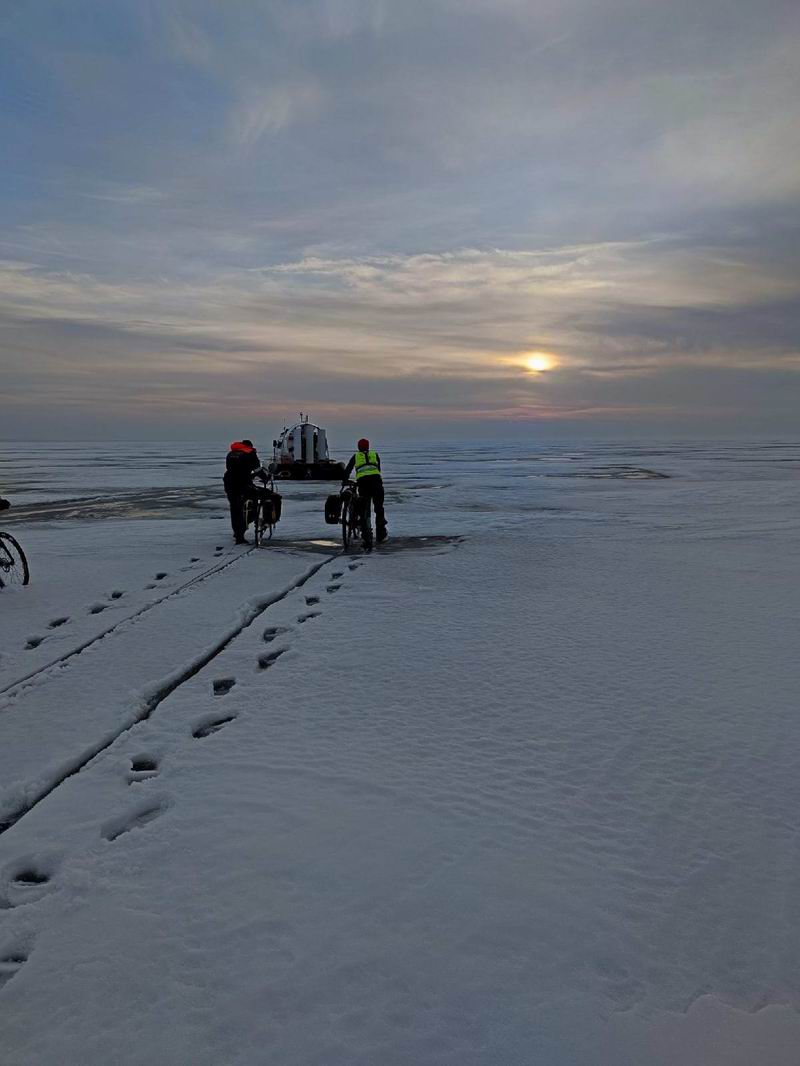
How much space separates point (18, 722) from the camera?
13.9ft

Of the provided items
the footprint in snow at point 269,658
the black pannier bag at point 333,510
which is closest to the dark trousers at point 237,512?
the black pannier bag at point 333,510

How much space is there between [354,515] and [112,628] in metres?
5.10

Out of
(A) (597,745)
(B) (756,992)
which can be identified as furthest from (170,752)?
(B) (756,992)

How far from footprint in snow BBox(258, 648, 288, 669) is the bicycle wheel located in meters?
3.80

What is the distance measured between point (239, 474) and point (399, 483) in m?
16.8

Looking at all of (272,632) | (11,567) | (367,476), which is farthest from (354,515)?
(272,632)

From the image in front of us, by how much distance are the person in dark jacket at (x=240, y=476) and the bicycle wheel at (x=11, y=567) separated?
10.4 ft

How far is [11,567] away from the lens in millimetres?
8359

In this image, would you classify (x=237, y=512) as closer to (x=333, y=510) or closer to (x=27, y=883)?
(x=333, y=510)

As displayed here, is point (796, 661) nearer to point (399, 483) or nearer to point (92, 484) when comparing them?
point (399, 483)

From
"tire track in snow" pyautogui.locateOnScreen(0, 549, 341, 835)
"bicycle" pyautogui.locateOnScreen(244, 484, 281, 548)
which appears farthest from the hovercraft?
"tire track in snow" pyautogui.locateOnScreen(0, 549, 341, 835)

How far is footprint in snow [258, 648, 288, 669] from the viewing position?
5.36 m

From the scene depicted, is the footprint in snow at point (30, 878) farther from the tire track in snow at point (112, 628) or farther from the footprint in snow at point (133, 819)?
the tire track in snow at point (112, 628)

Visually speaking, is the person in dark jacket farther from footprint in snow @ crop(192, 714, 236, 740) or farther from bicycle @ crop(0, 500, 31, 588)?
footprint in snow @ crop(192, 714, 236, 740)
